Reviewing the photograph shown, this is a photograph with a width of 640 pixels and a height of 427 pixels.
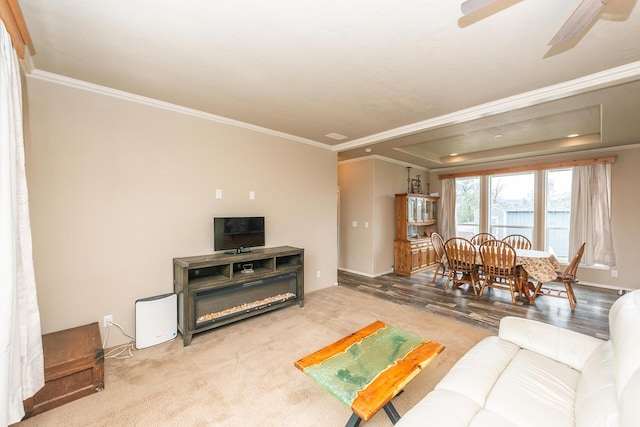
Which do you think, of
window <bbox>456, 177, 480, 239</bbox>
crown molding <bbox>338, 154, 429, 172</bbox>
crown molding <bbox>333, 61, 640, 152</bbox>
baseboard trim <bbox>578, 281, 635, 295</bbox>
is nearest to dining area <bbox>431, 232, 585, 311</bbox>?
baseboard trim <bbox>578, 281, 635, 295</bbox>

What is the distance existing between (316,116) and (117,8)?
6.76ft

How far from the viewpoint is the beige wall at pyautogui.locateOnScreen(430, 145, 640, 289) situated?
439 cm

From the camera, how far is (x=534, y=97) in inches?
104

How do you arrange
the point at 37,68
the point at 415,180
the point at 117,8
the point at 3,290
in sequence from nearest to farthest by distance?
the point at 3,290 < the point at 117,8 < the point at 37,68 < the point at 415,180

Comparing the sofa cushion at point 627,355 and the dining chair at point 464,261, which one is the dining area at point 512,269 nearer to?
the dining chair at point 464,261

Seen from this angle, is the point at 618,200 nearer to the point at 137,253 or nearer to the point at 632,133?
the point at 632,133

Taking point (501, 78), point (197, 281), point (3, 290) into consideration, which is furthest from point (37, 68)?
point (501, 78)

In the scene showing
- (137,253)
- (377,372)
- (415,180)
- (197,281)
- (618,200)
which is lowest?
(377,372)

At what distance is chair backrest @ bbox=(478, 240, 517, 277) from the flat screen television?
3.49 meters

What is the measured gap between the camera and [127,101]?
2.66 metres

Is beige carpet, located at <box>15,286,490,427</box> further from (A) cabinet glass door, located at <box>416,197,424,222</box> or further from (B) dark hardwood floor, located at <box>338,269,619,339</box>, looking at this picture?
(A) cabinet glass door, located at <box>416,197,424,222</box>

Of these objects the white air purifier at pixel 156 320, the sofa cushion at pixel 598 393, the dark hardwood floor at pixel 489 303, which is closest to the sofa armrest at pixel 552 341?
the sofa cushion at pixel 598 393

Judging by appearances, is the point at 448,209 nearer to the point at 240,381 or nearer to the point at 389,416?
the point at 389,416

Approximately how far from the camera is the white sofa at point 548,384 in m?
1.05
